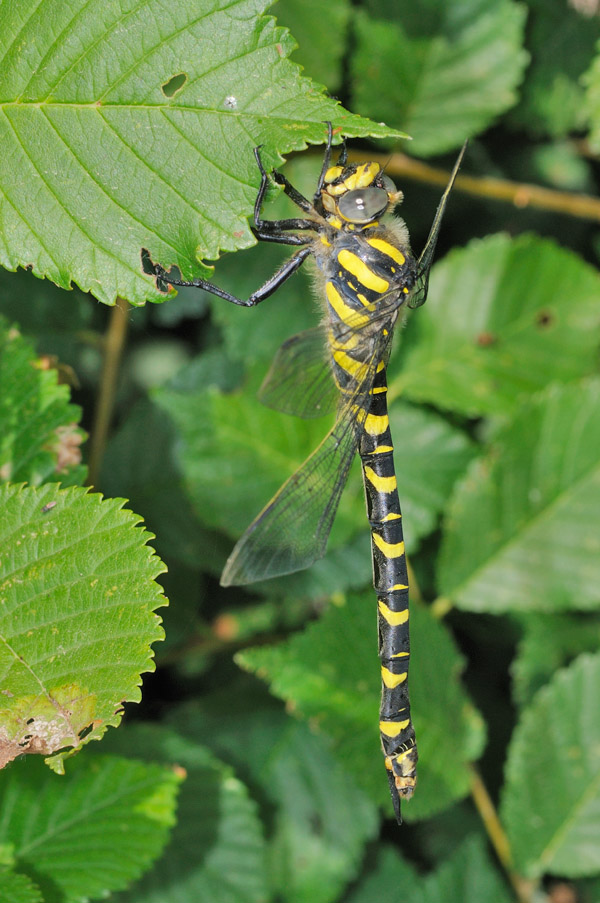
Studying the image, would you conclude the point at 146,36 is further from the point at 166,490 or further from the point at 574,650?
the point at 574,650

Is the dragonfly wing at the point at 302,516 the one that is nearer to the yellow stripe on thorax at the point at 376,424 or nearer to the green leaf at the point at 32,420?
the yellow stripe on thorax at the point at 376,424

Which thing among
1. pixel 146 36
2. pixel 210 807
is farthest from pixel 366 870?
pixel 146 36

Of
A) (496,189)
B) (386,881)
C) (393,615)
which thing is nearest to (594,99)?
(496,189)

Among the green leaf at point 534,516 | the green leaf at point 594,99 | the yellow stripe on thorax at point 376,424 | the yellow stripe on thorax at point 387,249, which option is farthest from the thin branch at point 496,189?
the yellow stripe on thorax at point 376,424

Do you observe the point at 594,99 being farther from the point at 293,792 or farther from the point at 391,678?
the point at 293,792

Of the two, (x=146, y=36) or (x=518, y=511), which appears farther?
(x=518, y=511)

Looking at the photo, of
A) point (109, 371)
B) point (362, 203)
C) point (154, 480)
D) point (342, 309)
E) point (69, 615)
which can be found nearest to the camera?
point (69, 615)

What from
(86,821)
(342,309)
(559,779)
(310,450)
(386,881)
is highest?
(342,309)
